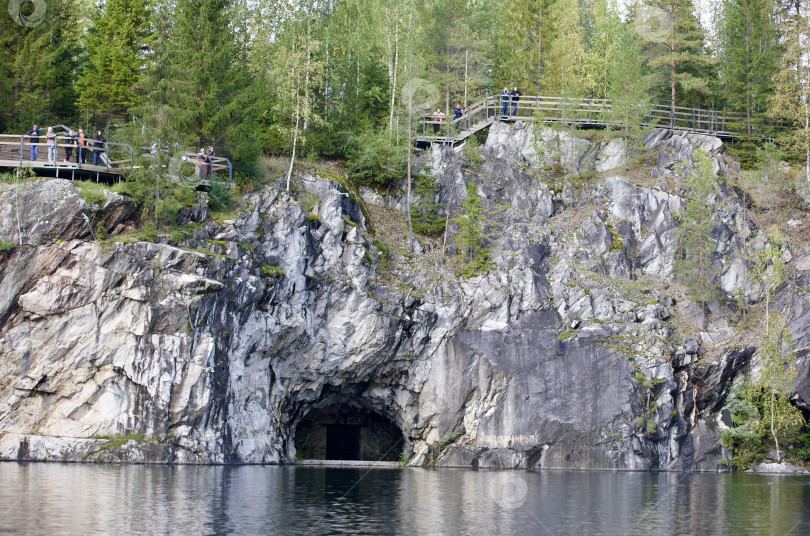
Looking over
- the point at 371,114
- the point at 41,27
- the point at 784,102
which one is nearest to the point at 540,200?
the point at 371,114

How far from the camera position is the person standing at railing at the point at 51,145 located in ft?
126

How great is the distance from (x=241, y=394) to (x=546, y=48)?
34879 millimetres

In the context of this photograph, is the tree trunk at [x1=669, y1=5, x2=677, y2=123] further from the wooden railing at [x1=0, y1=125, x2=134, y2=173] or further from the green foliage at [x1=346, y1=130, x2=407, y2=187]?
the wooden railing at [x1=0, y1=125, x2=134, y2=173]

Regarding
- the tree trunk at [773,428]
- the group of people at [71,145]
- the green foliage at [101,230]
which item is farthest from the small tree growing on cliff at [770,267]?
the group of people at [71,145]

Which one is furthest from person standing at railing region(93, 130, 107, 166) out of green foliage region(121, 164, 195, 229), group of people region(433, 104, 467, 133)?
group of people region(433, 104, 467, 133)

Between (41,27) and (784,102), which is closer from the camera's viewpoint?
(41,27)

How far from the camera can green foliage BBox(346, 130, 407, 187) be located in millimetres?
48438

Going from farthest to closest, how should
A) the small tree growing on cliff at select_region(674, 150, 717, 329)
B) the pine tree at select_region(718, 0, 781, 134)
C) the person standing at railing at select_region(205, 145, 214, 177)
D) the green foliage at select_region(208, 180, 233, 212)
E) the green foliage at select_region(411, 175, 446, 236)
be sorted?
the pine tree at select_region(718, 0, 781, 134) < the green foliage at select_region(411, 175, 446, 236) < the small tree growing on cliff at select_region(674, 150, 717, 329) < the person standing at railing at select_region(205, 145, 214, 177) < the green foliage at select_region(208, 180, 233, 212)

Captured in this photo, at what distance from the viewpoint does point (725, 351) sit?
137 feet

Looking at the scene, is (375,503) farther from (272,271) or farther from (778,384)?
(778,384)

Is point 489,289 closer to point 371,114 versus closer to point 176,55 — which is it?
point 371,114

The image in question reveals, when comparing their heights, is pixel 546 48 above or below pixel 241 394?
above

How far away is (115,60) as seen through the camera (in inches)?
1825

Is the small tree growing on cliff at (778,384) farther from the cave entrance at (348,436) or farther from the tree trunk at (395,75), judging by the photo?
the tree trunk at (395,75)
